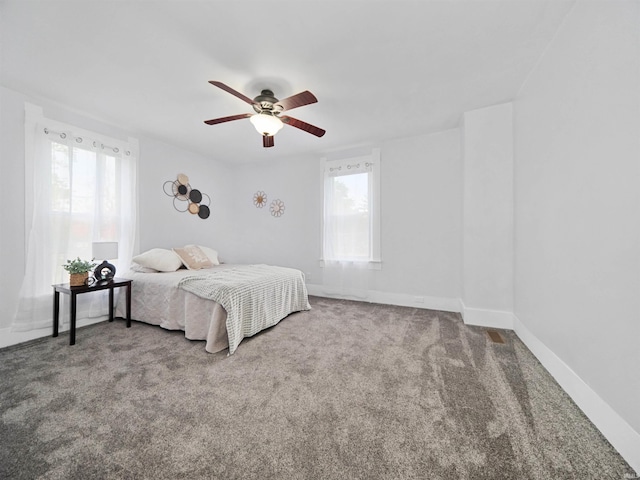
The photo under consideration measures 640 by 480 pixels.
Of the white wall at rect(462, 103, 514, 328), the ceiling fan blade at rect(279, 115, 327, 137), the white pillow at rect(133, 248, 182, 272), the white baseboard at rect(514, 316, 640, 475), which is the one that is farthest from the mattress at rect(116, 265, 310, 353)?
the white baseboard at rect(514, 316, 640, 475)

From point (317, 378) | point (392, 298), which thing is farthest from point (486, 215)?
point (317, 378)

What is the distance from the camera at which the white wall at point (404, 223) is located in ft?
11.7

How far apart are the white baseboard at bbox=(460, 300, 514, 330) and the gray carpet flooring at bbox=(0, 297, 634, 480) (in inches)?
13.9

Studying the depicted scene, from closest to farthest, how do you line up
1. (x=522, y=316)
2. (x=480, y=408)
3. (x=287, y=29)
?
(x=480, y=408), (x=287, y=29), (x=522, y=316)

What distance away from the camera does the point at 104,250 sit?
276 centimetres

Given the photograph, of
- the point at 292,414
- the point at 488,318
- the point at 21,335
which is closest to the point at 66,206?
the point at 21,335

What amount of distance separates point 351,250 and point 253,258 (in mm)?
2168

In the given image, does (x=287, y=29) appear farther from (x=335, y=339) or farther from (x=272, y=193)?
(x=272, y=193)

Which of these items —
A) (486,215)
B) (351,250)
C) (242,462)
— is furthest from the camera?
(351,250)

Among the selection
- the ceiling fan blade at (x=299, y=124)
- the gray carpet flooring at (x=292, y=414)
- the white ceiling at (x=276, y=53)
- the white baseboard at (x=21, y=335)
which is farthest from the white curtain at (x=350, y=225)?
the white baseboard at (x=21, y=335)

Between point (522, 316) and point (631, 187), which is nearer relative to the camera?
point (631, 187)

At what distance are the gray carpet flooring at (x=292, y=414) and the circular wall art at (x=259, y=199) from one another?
10.2 ft

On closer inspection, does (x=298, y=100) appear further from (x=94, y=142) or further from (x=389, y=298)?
(x=389, y=298)

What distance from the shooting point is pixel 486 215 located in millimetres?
2955
